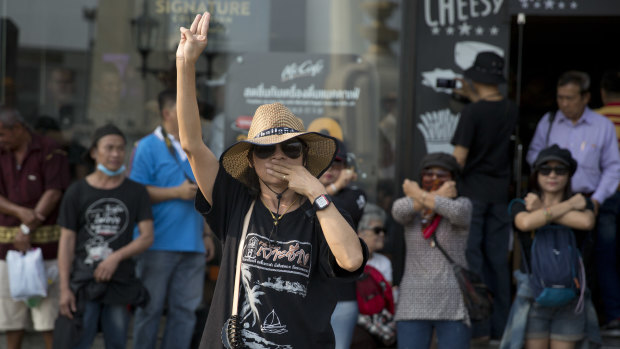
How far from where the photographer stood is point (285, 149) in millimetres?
3285

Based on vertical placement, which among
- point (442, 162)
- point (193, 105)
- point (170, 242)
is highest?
point (193, 105)

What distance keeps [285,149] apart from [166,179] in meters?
2.86

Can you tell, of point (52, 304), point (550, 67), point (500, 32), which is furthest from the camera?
point (550, 67)

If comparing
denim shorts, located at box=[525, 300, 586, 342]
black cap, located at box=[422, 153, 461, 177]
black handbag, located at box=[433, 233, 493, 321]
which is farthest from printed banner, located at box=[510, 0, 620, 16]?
denim shorts, located at box=[525, 300, 586, 342]

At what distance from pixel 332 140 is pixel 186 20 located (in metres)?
3.91

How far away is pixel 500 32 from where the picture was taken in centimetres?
671

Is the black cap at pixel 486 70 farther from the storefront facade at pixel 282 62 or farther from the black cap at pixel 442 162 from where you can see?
the black cap at pixel 442 162

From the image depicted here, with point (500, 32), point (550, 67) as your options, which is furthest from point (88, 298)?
point (550, 67)

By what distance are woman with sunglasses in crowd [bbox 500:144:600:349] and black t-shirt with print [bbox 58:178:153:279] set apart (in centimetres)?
268

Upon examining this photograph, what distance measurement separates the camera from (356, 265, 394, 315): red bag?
5.70 meters

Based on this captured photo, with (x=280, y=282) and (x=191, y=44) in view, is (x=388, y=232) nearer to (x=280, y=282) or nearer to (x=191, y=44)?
(x=280, y=282)

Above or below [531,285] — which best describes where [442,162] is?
above

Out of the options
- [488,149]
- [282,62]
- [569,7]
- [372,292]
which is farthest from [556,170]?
[282,62]

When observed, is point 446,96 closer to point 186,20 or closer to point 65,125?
point 186,20
